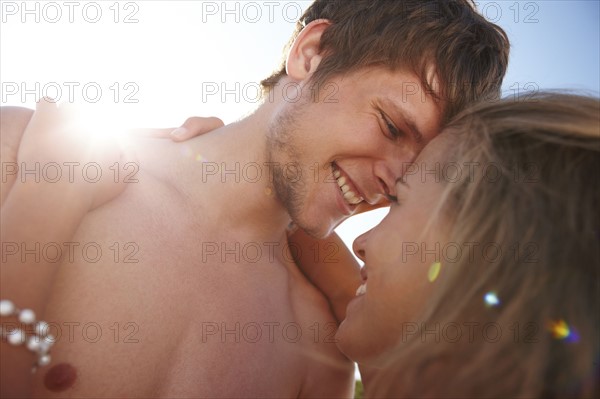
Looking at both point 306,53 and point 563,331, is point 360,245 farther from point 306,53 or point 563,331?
point 306,53

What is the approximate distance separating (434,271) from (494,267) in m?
0.28

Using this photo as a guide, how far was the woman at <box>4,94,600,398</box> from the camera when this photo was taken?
1.70 m

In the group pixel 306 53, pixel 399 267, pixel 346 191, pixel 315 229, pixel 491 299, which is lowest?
pixel 315 229

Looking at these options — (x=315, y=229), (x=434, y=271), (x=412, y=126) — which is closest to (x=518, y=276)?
(x=434, y=271)

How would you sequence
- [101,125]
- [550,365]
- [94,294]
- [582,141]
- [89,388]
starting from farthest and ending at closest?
[101,125]
[94,294]
[89,388]
[582,141]
[550,365]

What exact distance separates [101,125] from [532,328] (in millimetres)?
2131

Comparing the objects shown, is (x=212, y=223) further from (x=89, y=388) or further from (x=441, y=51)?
(x=441, y=51)

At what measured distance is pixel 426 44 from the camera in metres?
3.26

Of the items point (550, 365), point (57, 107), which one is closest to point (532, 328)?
point (550, 365)

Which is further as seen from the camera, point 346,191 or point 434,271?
point 346,191

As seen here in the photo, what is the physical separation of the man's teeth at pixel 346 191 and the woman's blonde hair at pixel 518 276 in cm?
113

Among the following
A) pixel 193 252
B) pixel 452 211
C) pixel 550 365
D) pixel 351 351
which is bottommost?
pixel 351 351

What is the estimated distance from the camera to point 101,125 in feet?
8.43

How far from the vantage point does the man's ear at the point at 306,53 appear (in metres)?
3.54
